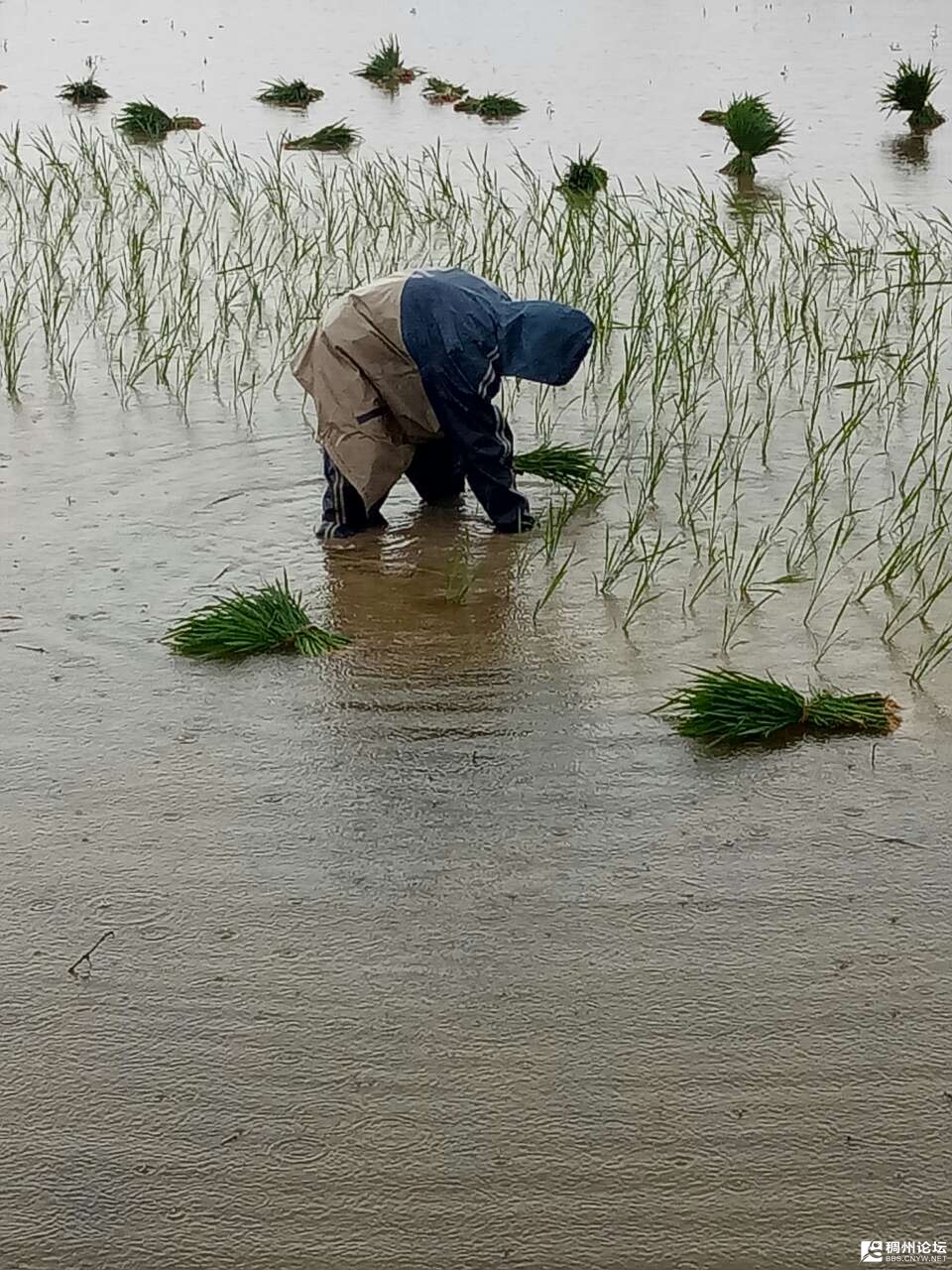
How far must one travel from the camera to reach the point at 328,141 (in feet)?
32.2

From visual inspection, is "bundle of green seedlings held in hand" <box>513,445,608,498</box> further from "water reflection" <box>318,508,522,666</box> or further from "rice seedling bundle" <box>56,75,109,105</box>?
"rice seedling bundle" <box>56,75,109,105</box>

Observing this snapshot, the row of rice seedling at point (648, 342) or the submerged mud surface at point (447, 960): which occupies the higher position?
the row of rice seedling at point (648, 342)

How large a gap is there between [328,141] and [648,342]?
479cm

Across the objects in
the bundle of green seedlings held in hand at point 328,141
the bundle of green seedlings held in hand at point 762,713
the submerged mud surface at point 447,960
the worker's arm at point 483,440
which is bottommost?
the submerged mud surface at point 447,960

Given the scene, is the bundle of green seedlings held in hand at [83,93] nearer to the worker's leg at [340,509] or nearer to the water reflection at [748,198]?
the water reflection at [748,198]

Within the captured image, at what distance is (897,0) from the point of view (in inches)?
707

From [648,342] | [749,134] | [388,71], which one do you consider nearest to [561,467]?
[648,342]

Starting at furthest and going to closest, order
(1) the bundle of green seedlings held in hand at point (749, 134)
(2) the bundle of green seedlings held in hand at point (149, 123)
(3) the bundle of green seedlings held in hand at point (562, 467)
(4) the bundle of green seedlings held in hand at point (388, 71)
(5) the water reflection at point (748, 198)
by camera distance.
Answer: (4) the bundle of green seedlings held in hand at point (388, 71)
(2) the bundle of green seedlings held in hand at point (149, 123)
(1) the bundle of green seedlings held in hand at point (749, 134)
(5) the water reflection at point (748, 198)
(3) the bundle of green seedlings held in hand at point (562, 467)

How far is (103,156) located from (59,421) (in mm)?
4302

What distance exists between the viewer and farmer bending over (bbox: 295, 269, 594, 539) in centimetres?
394

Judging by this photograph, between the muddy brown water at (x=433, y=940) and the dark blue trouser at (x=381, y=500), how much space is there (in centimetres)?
9

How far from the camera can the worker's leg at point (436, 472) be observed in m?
4.35

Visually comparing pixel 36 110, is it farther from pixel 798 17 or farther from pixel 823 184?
pixel 798 17

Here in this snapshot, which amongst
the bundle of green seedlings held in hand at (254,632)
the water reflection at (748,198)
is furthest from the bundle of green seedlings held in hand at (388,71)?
the bundle of green seedlings held in hand at (254,632)
